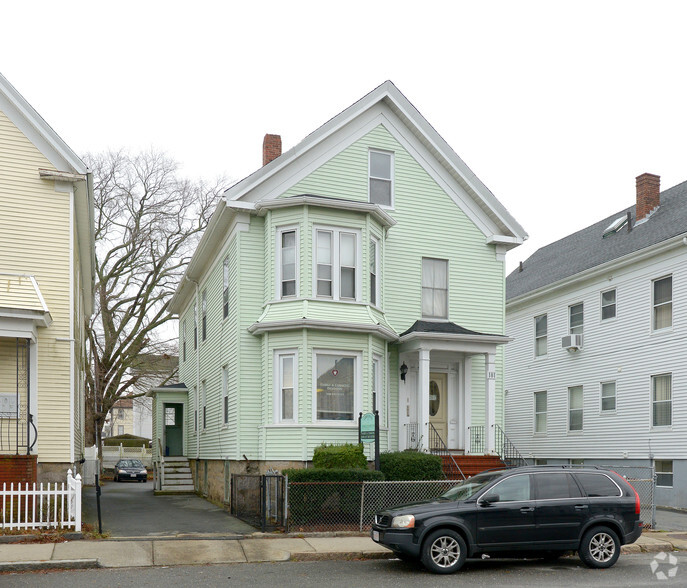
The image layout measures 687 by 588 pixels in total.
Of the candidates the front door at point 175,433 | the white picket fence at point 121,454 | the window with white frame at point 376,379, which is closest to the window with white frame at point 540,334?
the window with white frame at point 376,379

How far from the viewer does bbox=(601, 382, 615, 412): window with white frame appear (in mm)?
25719

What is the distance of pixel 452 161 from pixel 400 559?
39.6ft

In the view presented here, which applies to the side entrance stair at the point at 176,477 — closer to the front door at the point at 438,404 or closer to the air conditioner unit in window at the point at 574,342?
the front door at the point at 438,404

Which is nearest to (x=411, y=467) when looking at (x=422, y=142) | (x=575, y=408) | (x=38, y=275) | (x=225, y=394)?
(x=225, y=394)

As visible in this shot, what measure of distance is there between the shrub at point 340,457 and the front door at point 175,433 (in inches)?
565

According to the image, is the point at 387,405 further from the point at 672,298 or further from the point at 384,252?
the point at 672,298

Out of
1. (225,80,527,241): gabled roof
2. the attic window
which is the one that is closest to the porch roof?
(225,80,527,241): gabled roof

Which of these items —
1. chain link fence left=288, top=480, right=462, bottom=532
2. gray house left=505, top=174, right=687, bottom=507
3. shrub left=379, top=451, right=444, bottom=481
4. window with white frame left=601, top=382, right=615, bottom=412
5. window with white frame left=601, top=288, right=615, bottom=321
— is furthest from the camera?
window with white frame left=601, top=288, right=615, bottom=321

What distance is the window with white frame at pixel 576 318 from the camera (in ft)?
91.0

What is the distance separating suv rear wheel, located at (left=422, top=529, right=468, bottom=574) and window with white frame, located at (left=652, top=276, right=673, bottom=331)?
14.2 m

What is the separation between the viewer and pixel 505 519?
1209 cm

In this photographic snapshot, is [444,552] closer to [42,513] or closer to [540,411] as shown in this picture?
[42,513]

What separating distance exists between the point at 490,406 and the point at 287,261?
6646mm

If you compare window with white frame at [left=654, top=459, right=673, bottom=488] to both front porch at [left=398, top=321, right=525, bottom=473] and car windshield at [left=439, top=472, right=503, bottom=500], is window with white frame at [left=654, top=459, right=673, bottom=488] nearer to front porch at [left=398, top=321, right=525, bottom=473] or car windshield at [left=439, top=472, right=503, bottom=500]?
front porch at [left=398, top=321, right=525, bottom=473]
